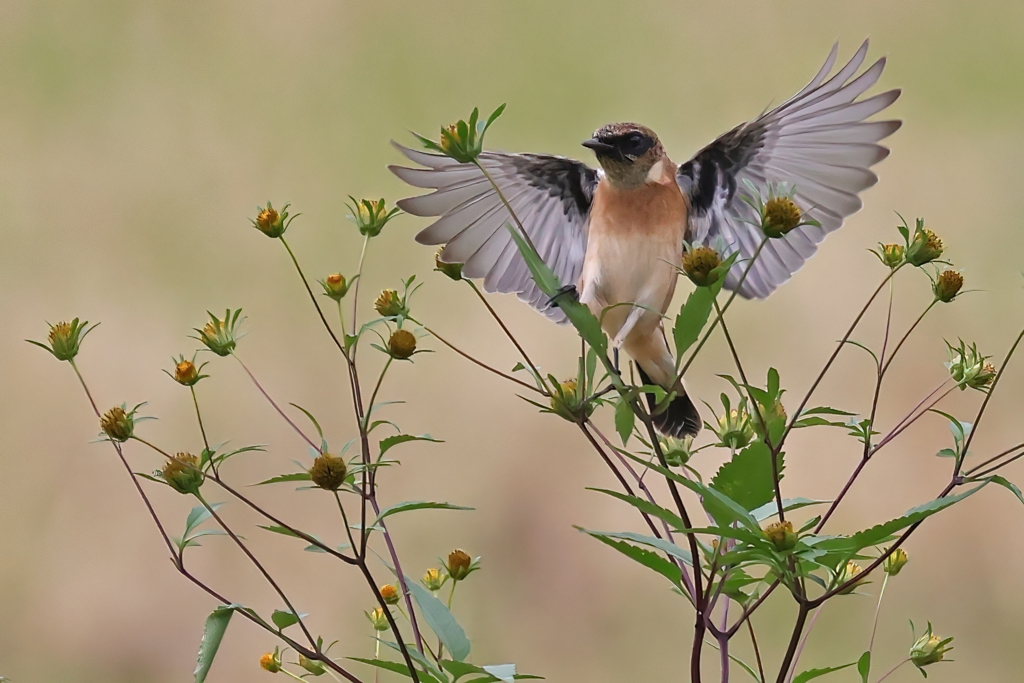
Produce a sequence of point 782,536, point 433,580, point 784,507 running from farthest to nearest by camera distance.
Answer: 1. point 433,580
2. point 784,507
3. point 782,536

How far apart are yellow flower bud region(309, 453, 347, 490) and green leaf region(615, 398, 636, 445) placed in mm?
132

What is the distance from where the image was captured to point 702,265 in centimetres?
42

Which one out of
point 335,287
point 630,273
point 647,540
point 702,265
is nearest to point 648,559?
point 647,540

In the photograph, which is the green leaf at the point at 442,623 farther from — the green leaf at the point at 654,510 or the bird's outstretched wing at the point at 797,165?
the bird's outstretched wing at the point at 797,165

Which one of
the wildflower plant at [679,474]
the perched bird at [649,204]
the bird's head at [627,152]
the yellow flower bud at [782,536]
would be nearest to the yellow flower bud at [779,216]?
the wildflower plant at [679,474]

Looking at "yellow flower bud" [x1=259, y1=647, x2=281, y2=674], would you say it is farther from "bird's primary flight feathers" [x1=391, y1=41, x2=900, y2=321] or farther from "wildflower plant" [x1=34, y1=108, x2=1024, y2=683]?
"bird's primary flight feathers" [x1=391, y1=41, x2=900, y2=321]

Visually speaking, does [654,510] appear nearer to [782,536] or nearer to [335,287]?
[782,536]

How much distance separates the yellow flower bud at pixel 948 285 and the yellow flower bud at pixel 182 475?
0.39 m

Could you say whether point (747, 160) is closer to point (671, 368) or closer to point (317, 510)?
point (671, 368)

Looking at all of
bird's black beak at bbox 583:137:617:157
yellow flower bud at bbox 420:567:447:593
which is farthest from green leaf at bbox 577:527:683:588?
bird's black beak at bbox 583:137:617:157

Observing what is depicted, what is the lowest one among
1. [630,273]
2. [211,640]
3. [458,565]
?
[211,640]

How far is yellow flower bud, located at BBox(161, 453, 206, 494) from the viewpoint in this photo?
1.54 feet

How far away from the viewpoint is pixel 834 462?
131cm

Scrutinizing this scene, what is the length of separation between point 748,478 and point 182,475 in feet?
0.88
